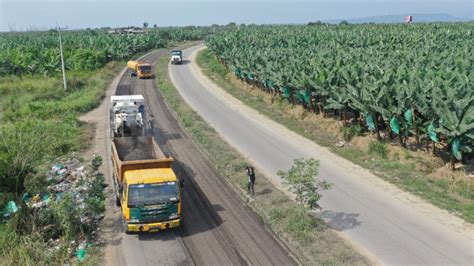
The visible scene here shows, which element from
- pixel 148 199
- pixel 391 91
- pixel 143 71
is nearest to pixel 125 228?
pixel 148 199

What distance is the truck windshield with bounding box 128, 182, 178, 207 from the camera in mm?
17750

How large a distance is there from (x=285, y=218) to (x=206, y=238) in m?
3.75

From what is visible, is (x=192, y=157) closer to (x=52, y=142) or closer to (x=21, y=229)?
(x=52, y=142)

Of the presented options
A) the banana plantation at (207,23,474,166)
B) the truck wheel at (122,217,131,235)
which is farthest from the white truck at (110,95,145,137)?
the banana plantation at (207,23,474,166)

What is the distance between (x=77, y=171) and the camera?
→ 2609 centimetres

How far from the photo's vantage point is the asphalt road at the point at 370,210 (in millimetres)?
17203

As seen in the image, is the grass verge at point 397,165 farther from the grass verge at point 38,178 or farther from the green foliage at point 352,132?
the grass verge at point 38,178

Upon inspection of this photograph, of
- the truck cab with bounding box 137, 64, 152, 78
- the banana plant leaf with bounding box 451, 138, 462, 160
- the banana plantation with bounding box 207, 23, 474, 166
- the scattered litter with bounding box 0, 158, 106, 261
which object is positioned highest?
the banana plantation with bounding box 207, 23, 474, 166

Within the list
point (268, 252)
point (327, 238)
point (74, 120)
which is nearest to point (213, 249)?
point (268, 252)

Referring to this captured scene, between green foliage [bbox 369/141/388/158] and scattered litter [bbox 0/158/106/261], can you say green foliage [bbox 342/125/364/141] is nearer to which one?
green foliage [bbox 369/141/388/158]

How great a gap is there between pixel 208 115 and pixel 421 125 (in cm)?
1996

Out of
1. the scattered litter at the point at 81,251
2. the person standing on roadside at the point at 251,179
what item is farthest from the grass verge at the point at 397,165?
the scattered litter at the point at 81,251

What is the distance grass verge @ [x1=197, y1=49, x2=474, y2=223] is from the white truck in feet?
42.5

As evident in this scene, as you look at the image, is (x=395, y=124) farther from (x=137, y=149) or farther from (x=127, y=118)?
(x=127, y=118)
